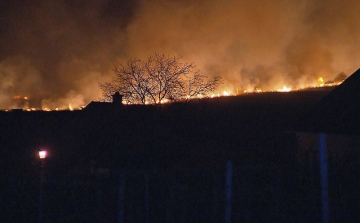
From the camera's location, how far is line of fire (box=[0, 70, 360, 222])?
5.90m

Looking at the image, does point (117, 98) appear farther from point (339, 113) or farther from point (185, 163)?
point (339, 113)

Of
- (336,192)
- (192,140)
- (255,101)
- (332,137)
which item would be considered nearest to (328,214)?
(336,192)

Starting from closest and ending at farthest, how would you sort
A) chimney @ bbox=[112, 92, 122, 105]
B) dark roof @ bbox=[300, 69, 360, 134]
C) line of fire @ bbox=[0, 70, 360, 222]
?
line of fire @ bbox=[0, 70, 360, 222] < dark roof @ bbox=[300, 69, 360, 134] < chimney @ bbox=[112, 92, 122, 105]

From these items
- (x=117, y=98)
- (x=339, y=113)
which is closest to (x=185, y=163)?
(x=339, y=113)

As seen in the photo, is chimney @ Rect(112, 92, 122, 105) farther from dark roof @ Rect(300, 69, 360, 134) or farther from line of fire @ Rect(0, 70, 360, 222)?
dark roof @ Rect(300, 69, 360, 134)

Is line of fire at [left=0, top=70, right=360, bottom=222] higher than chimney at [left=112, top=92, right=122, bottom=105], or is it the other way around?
chimney at [left=112, top=92, right=122, bottom=105]

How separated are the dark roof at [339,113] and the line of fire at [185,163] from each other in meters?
0.04

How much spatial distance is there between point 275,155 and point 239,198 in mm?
9232

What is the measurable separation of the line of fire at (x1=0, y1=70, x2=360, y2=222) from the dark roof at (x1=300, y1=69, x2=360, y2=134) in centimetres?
4

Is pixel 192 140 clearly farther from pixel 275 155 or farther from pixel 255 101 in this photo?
pixel 255 101

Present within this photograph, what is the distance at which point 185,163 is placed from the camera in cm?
1334

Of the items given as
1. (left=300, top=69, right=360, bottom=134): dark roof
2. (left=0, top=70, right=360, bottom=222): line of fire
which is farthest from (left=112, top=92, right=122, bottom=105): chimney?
(left=300, top=69, right=360, bottom=134): dark roof

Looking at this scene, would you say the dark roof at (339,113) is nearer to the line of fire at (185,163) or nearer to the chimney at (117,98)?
the line of fire at (185,163)

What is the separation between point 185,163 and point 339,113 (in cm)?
581
